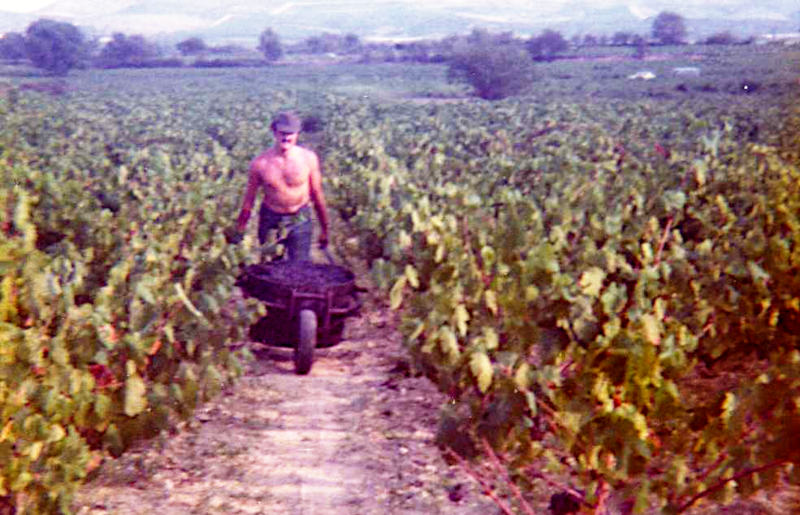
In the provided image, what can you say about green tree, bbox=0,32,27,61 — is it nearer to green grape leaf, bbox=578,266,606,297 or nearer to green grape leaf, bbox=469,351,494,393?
green grape leaf, bbox=578,266,606,297

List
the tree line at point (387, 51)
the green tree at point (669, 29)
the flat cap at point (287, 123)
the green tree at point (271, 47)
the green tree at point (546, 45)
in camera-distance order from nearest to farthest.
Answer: the flat cap at point (287, 123)
the tree line at point (387, 51)
the green tree at point (546, 45)
the green tree at point (271, 47)
the green tree at point (669, 29)

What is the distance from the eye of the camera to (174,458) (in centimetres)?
480

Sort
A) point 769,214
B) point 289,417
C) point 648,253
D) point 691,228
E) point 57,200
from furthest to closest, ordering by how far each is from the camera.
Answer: point 691,228 → point 57,200 → point 769,214 → point 289,417 → point 648,253

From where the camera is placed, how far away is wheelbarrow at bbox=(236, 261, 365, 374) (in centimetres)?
591

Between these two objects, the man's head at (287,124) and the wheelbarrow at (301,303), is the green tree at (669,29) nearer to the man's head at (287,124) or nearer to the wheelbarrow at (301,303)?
the man's head at (287,124)

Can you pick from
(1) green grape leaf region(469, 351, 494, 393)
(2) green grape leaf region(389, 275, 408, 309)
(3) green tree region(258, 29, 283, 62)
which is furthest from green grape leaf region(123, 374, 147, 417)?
(3) green tree region(258, 29, 283, 62)

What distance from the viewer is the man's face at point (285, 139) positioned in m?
6.68

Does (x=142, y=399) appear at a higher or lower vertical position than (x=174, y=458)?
higher

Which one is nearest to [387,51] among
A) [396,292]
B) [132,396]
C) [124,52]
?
[124,52]

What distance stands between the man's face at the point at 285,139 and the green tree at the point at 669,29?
92.6 meters

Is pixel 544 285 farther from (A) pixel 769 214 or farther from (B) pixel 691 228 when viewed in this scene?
(B) pixel 691 228

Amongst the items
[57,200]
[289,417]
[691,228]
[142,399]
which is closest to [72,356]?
[142,399]

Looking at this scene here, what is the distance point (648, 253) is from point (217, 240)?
9.66 ft

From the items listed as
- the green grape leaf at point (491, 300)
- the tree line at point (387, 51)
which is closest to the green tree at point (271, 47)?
the tree line at point (387, 51)
